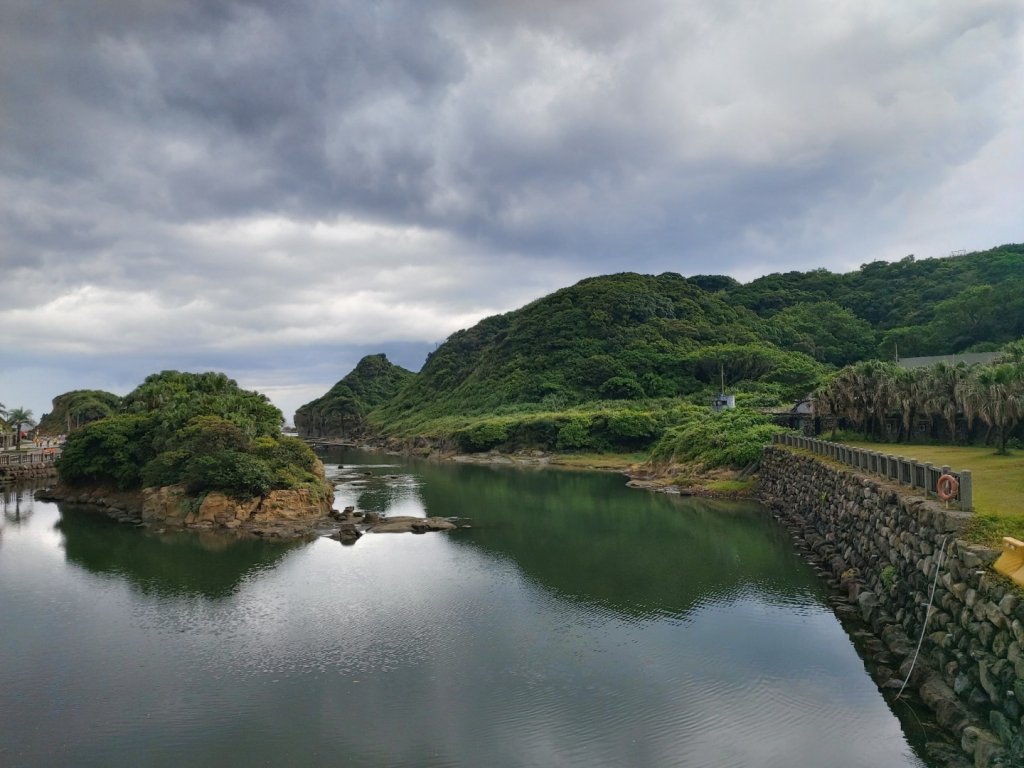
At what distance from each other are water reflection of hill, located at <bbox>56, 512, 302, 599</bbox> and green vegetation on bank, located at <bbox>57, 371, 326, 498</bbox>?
421 centimetres

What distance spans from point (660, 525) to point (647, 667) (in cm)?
2177

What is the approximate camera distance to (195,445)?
1668 inches

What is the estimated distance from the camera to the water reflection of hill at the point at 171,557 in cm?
2825

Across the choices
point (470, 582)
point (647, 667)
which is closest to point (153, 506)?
point (470, 582)

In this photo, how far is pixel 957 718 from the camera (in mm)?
13062

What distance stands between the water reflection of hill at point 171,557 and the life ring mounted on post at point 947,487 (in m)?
25.2

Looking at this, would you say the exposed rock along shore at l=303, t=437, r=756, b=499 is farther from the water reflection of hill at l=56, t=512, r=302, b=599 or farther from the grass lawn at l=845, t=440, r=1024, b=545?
the water reflection of hill at l=56, t=512, r=302, b=599

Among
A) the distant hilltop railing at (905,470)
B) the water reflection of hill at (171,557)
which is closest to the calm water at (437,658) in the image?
the water reflection of hill at (171,557)

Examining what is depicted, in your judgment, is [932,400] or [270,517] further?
[270,517]

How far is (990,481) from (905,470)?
9.94 ft

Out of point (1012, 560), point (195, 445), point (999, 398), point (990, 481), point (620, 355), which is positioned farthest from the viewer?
point (620, 355)

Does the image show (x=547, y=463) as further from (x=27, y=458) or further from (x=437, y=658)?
(x=437, y=658)

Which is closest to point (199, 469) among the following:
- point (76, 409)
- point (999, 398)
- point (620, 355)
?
point (999, 398)

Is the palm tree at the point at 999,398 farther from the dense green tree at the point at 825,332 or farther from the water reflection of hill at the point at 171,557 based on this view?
the dense green tree at the point at 825,332
